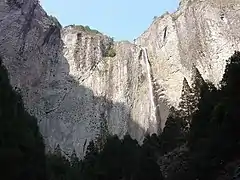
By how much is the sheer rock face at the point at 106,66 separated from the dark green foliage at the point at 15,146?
38.5 metres

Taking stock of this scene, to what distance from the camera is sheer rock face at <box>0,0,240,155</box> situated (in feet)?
183

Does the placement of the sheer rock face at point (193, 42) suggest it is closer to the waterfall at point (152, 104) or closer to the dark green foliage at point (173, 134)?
the waterfall at point (152, 104)

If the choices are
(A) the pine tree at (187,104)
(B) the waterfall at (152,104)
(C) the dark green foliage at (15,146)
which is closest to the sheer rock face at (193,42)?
(B) the waterfall at (152,104)

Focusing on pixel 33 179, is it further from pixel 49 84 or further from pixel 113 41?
pixel 113 41

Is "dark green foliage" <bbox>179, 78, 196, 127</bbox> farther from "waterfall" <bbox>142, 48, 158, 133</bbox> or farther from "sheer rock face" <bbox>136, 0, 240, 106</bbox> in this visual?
"waterfall" <bbox>142, 48, 158, 133</bbox>

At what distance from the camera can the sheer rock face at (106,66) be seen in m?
55.9

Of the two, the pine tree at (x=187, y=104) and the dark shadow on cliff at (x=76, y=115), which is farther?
the dark shadow on cliff at (x=76, y=115)

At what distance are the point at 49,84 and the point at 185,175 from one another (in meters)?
42.3

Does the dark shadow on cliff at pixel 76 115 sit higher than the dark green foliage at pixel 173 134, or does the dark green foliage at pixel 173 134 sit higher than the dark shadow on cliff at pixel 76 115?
the dark shadow on cliff at pixel 76 115

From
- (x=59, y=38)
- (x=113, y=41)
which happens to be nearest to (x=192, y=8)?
(x=113, y=41)

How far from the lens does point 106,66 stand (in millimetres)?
63438

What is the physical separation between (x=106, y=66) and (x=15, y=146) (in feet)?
161

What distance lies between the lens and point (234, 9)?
55.9 meters

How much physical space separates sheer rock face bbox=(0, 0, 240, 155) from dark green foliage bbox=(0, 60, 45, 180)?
38.5 m
